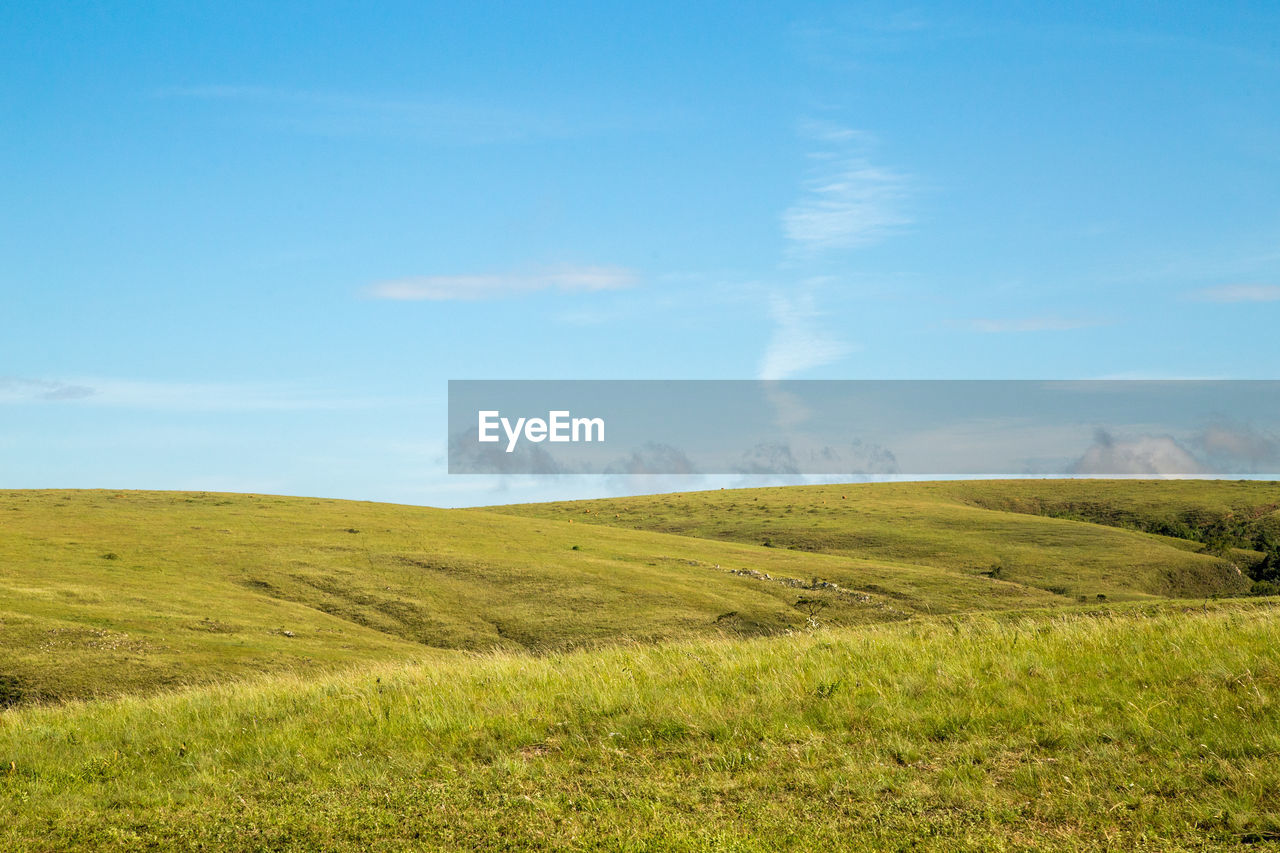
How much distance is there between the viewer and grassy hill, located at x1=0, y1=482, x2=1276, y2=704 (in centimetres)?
3331

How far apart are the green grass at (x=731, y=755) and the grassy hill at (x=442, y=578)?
1129 cm

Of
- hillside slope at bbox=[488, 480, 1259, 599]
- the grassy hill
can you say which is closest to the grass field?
the grassy hill

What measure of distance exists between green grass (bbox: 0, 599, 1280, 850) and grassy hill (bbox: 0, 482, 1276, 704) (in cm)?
1129

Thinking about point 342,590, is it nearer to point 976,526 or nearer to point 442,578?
point 442,578

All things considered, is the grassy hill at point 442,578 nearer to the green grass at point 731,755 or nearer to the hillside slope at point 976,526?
the hillside slope at point 976,526

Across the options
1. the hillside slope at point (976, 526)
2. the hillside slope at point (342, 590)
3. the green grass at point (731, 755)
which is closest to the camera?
the green grass at point (731, 755)

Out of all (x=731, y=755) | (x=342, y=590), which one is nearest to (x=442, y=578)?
(x=342, y=590)

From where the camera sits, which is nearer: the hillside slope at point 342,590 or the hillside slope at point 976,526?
the hillside slope at point 342,590

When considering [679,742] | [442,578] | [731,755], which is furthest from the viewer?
[442,578]

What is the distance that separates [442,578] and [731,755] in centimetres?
4140

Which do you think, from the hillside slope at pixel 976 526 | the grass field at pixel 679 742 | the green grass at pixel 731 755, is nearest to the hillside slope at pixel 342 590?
the grass field at pixel 679 742

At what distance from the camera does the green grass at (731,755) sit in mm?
9484

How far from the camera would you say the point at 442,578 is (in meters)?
51.1

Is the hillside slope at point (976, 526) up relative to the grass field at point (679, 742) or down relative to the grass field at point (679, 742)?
down
